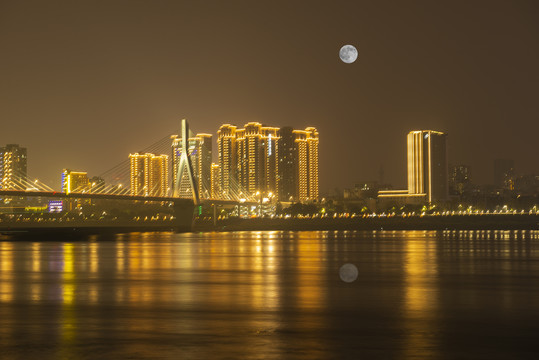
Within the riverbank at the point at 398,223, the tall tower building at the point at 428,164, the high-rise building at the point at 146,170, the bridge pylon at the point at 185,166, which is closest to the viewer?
the bridge pylon at the point at 185,166

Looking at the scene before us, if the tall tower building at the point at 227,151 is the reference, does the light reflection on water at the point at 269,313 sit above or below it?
below

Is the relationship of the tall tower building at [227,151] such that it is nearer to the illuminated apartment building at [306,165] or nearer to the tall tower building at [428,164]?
the illuminated apartment building at [306,165]

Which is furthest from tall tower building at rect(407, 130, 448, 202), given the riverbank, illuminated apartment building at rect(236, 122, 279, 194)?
the riverbank

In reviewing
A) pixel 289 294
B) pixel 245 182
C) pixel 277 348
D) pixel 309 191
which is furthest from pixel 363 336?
pixel 309 191

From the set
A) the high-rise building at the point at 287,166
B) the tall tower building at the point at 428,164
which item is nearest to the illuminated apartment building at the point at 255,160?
the high-rise building at the point at 287,166

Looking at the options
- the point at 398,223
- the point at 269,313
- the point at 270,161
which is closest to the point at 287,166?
the point at 270,161

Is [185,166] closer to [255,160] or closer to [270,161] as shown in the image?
[255,160]
